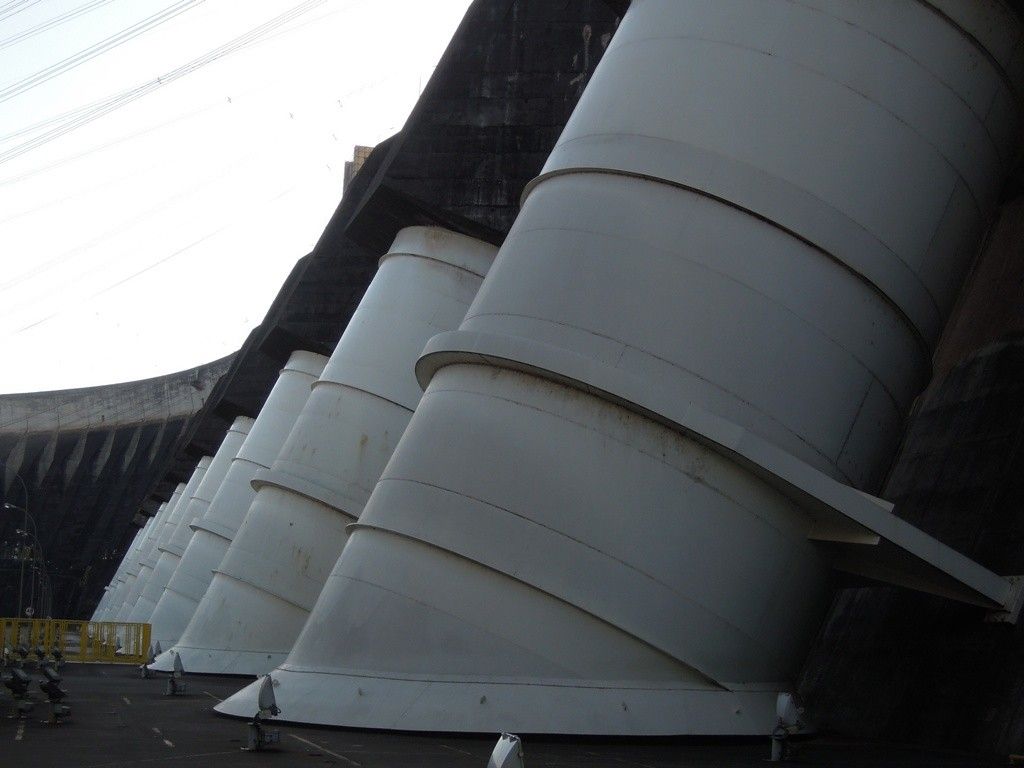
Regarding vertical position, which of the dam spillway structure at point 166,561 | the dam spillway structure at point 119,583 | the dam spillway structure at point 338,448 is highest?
the dam spillway structure at point 338,448

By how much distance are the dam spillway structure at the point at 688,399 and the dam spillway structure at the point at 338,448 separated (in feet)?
28.6

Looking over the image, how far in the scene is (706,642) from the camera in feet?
39.3

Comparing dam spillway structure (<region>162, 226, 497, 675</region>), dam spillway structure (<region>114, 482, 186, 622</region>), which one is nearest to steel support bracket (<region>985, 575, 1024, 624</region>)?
dam spillway structure (<region>162, 226, 497, 675</region>)

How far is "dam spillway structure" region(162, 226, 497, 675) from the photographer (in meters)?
22.6

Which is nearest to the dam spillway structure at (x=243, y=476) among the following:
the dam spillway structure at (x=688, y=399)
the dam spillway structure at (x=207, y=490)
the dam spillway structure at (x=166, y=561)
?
the dam spillway structure at (x=207, y=490)

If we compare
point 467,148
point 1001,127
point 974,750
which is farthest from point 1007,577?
point 467,148

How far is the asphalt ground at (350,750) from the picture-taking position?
9695mm

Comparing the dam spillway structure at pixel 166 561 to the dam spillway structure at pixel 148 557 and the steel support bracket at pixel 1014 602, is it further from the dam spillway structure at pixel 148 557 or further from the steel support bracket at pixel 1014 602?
the steel support bracket at pixel 1014 602

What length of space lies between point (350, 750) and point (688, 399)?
4246mm

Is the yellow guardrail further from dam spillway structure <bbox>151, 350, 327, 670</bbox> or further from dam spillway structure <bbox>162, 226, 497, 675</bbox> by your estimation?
dam spillway structure <bbox>162, 226, 497, 675</bbox>

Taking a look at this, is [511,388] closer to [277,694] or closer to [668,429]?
[668,429]

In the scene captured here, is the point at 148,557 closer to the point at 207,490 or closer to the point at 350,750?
the point at 207,490

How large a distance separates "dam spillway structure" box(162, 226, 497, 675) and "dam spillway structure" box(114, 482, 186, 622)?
32.2 meters

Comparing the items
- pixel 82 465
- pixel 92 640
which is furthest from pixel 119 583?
pixel 92 640
